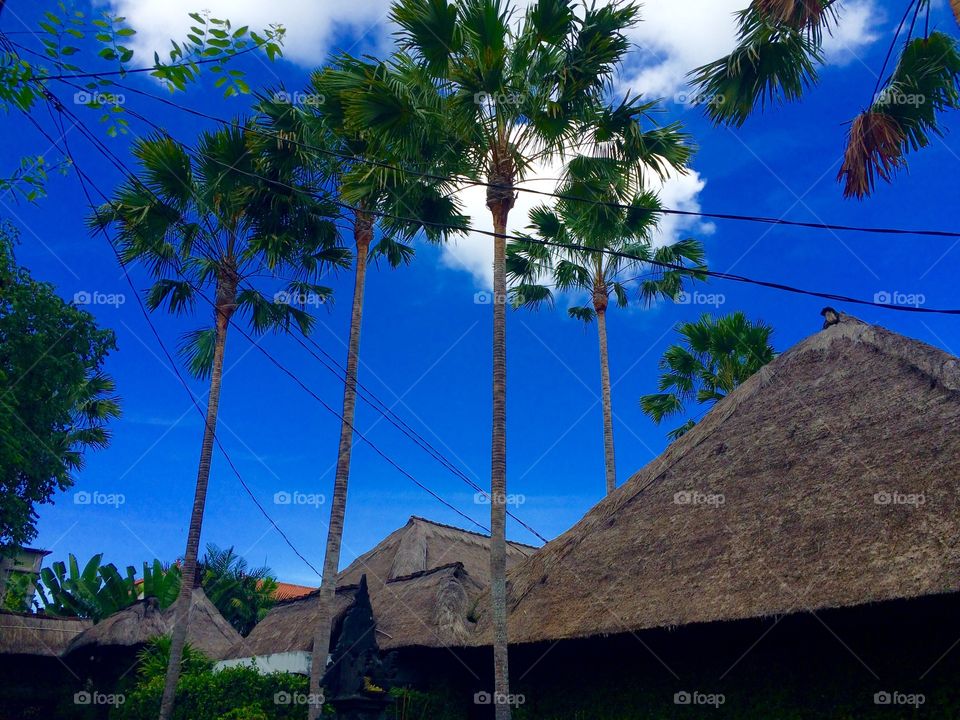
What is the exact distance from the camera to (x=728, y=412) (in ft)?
46.2

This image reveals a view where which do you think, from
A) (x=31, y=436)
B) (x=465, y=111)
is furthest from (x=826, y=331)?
(x=31, y=436)

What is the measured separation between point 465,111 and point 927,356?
834 centimetres

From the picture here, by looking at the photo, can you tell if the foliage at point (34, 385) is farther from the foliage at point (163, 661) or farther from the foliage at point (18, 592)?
the foliage at point (18, 592)

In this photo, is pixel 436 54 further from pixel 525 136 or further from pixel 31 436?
pixel 31 436

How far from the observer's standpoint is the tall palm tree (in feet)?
42.6

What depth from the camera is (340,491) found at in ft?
50.4

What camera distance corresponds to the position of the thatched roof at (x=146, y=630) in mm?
22469

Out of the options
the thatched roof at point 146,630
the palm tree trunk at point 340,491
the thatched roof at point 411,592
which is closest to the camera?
Result: the palm tree trunk at point 340,491
